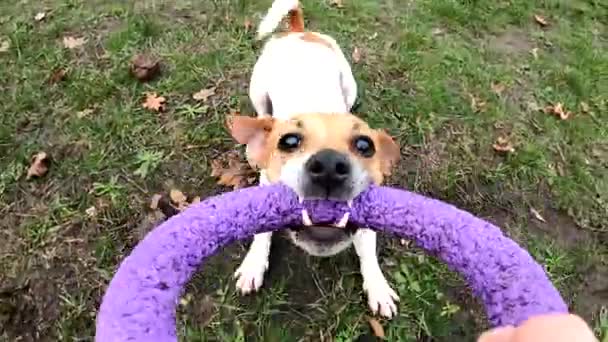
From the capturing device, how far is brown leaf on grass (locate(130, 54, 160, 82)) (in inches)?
191

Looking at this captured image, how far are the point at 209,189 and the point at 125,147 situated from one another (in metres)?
0.63

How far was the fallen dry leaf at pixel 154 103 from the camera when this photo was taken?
4.67 meters

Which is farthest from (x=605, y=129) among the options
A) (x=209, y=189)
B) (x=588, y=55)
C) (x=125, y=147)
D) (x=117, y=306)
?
(x=117, y=306)

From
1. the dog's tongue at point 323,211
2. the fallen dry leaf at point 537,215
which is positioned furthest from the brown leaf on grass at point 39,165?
the fallen dry leaf at point 537,215

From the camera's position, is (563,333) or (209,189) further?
(209,189)

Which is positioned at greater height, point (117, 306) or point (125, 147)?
point (117, 306)

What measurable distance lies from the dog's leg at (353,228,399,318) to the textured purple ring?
3.00 ft

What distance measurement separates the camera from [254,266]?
3701 millimetres

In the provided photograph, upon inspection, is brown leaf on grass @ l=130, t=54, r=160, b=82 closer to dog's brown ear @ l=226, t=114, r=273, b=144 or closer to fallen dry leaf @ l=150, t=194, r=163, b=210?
fallen dry leaf @ l=150, t=194, r=163, b=210

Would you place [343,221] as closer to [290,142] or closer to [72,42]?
[290,142]

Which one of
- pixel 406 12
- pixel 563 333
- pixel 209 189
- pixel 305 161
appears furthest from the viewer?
pixel 406 12

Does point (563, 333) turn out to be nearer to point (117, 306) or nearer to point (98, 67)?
point (117, 306)

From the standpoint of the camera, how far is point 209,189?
420 centimetres

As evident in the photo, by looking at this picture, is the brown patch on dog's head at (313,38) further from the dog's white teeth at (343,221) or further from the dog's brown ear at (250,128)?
the dog's white teeth at (343,221)
